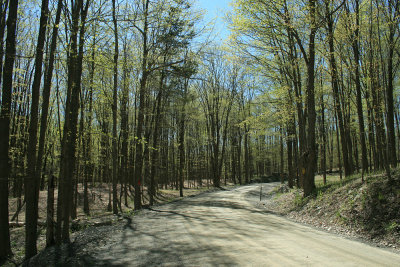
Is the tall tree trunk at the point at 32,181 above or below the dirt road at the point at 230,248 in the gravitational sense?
above

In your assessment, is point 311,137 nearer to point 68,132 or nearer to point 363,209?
point 363,209

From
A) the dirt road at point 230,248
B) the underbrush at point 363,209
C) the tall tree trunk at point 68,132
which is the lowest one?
the dirt road at point 230,248

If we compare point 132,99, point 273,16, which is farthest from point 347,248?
point 132,99

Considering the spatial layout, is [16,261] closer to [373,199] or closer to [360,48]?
[373,199]

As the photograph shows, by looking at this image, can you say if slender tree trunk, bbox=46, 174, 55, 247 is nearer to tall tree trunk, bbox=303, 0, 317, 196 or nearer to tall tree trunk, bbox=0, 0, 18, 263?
tall tree trunk, bbox=0, 0, 18, 263

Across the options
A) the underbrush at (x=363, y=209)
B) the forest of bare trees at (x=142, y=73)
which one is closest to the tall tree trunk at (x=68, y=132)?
the forest of bare trees at (x=142, y=73)

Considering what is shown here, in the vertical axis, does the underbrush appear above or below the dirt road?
above

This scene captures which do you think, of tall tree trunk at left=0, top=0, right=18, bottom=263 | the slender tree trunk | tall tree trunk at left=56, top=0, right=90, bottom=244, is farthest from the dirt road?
tall tree trunk at left=0, top=0, right=18, bottom=263

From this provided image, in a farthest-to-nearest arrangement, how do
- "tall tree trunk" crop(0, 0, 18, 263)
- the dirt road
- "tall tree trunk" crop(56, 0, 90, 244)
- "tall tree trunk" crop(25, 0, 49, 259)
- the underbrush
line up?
"tall tree trunk" crop(0, 0, 18, 263)
"tall tree trunk" crop(56, 0, 90, 244)
"tall tree trunk" crop(25, 0, 49, 259)
the underbrush
the dirt road

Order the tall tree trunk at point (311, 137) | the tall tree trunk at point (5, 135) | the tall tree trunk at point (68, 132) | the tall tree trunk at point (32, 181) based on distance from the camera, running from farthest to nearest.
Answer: the tall tree trunk at point (311, 137)
the tall tree trunk at point (5, 135)
the tall tree trunk at point (68, 132)
the tall tree trunk at point (32, 181)

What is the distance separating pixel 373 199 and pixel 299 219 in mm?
3221

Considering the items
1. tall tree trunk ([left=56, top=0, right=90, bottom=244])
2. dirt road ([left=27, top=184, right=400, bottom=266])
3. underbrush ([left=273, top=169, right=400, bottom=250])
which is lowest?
dirt road ([left=27, top=184, right=400, bottom=266])

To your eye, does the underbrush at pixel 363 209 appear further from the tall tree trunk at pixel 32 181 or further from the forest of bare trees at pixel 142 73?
the tall tree trunk at pixel 32 181

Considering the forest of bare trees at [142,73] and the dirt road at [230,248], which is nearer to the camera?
the dirt road at [230,248]
